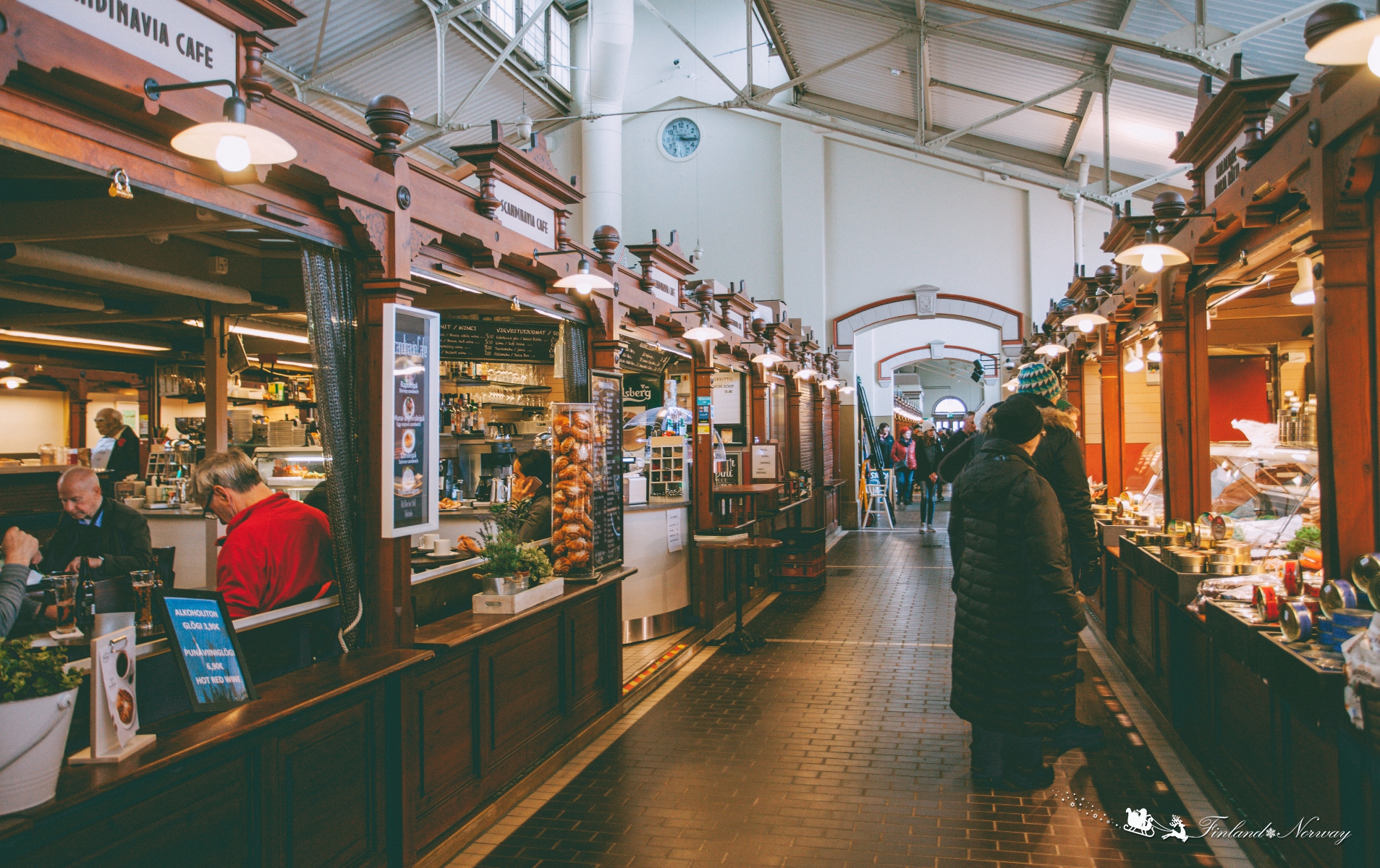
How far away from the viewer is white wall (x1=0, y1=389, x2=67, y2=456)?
34.0 feet

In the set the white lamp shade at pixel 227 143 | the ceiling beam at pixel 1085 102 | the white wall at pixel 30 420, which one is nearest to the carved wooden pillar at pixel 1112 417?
the ceiling beam at pixel 1085 102

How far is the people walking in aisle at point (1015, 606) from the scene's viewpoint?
4023 mm

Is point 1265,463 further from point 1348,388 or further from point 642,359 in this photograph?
point 642,359

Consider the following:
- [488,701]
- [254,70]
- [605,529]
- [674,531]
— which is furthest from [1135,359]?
[254,70]

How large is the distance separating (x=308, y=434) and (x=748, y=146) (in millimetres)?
10117

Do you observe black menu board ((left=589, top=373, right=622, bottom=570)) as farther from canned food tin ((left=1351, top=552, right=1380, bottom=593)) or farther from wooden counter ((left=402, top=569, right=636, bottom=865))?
canned food tin ((left=1351, top=552, right=1380, bottom=593))

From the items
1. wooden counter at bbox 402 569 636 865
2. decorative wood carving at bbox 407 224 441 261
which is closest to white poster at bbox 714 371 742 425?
wooden counter at bbox 402 569 636 865

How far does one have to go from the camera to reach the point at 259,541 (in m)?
3.43

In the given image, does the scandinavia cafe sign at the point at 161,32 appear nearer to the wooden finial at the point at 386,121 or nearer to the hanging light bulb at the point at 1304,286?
the wooden finial at the point at 386,121

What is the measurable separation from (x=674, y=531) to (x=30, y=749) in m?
5.81

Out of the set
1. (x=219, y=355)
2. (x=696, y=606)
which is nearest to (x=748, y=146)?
(x=696, y=606)

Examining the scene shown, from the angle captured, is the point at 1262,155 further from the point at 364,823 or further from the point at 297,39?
the point at 297,39

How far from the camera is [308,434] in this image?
1005cm

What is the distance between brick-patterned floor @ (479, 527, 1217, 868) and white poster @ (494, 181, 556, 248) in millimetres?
2923
